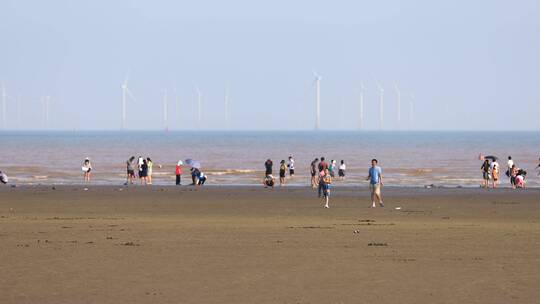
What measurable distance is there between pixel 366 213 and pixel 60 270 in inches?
620

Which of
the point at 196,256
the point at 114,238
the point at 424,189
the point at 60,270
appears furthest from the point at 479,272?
the point at 424,189

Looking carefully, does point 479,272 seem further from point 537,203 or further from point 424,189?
point 424,189

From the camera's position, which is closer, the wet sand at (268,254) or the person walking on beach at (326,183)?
the wet sand at (268,254)

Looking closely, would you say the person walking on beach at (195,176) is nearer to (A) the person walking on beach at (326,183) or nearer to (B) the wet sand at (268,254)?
(A) the person walking on beach at (326,183)

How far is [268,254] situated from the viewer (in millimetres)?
18734

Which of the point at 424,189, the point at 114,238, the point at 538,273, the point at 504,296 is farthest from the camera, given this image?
the point at 424,189

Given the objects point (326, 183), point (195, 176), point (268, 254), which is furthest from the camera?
Result: point (195, 176)

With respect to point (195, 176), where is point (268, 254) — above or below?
below

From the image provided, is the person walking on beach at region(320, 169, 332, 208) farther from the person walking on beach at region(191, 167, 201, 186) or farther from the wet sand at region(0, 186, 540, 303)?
the person walking on beach at region(191, 167, 201, 186)

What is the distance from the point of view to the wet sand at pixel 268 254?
1450cm

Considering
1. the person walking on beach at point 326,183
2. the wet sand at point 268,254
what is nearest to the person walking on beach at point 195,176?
the person walking on beach at point 326,183

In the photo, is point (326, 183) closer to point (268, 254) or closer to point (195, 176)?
point (195, 176)

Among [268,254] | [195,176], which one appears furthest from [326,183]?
[268,254]

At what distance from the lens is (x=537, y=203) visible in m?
36.4
